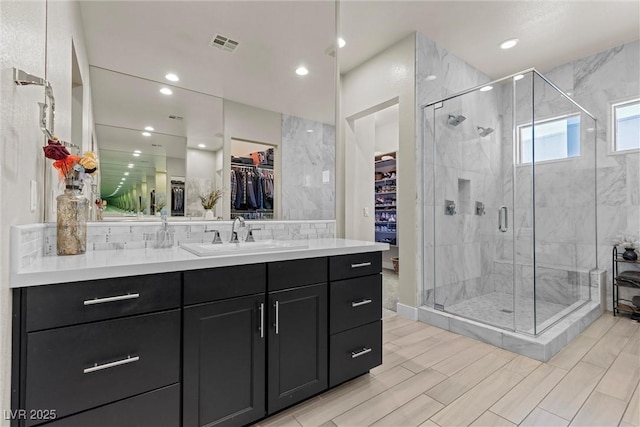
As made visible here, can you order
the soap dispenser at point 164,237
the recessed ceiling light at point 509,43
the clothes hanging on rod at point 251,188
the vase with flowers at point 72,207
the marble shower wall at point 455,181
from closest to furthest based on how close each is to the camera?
the vase with flowers at point 72,207, the soap dispenser at point 164,237, the clothes hanging on rod at point 251,188, the marble shower wall at point 455,181, the recessed ceiling light at point 509,43

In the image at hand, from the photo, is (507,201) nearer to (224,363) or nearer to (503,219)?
(503,219)

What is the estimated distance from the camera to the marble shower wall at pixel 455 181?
10.2ft

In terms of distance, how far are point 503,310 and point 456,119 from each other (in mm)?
2041

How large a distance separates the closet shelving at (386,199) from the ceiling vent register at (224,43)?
4.08 metres

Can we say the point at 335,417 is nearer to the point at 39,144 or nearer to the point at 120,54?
the point at 39,144

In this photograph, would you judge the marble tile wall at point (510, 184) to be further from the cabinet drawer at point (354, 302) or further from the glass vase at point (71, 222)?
the glass vase at point (71, 222)

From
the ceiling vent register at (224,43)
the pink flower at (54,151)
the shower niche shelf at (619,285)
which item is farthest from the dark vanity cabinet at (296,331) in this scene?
the shower niche shelf at (619,285)

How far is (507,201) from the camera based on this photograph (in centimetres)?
300

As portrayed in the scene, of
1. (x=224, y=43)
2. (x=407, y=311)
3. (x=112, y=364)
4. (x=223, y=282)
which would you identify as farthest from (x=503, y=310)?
(x=224, y=43)

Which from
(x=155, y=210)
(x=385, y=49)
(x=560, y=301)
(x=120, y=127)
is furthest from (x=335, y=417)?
(x=385, y=49)

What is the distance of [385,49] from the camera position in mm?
3359

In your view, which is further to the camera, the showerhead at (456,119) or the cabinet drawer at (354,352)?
the showerhead at (456,119)

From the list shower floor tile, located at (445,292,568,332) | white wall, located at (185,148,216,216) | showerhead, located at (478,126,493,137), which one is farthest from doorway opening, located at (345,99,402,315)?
white wall, located at (185,148,216,216)

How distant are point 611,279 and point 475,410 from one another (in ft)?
9.83
